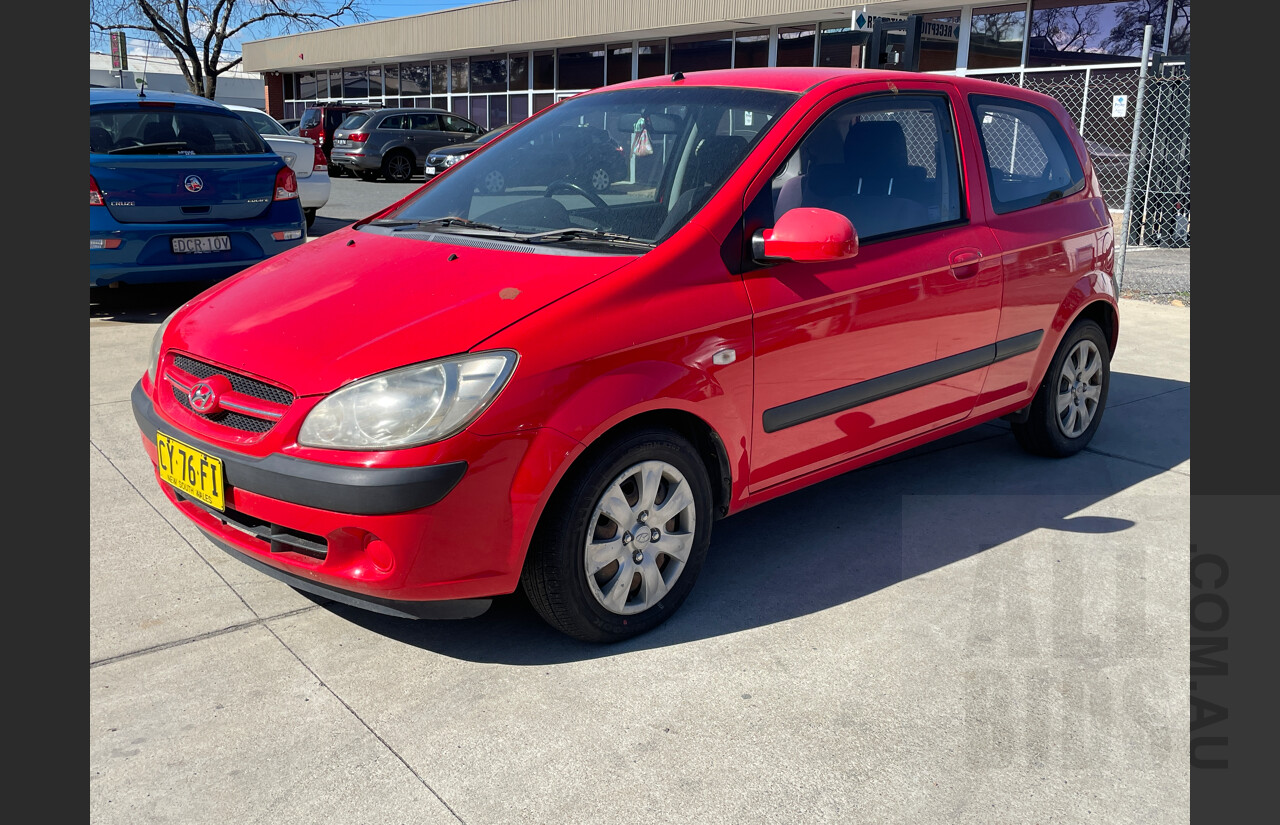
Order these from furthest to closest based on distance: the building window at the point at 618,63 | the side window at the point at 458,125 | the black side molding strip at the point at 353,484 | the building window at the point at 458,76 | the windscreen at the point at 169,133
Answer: the building window at the point at 458,76
the building window at the point at 618,63
the side window at the point at 458,125
the windscreen at the point at 169,133
the black side molding strip at the point at 353,484

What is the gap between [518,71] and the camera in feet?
Result: 93.7

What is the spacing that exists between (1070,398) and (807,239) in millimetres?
2302

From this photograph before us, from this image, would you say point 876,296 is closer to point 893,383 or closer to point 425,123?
point 893,383

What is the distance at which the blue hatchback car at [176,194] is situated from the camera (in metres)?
6.71

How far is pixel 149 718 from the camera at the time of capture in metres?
2.65

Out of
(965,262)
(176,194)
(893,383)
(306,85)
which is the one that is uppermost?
(306,85)

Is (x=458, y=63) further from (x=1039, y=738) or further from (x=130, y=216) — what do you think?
(x=1039, y=738)

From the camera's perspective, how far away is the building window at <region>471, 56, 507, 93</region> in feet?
95.6

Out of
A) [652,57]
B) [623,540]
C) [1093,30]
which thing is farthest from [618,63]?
[623,540]

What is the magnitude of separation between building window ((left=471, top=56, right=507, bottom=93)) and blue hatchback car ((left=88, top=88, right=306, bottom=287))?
22.6 m

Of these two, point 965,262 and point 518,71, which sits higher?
point 518,71

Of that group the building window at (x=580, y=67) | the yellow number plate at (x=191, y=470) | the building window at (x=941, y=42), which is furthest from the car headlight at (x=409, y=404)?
the building window at (x=580, y=67)

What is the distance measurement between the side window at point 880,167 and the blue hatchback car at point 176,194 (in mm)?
4963

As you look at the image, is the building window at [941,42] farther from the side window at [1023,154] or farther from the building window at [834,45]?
the side window at [1023,154]
